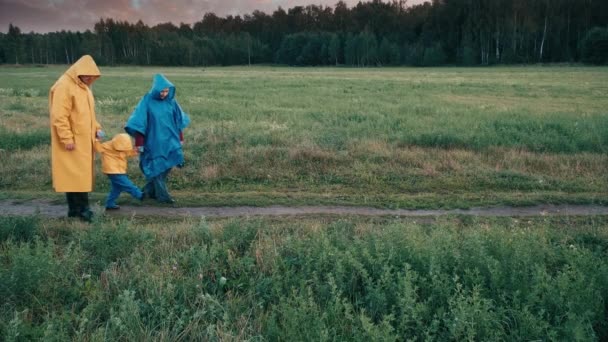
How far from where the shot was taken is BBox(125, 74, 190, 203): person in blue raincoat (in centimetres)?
855

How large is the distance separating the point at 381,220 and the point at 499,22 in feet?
275

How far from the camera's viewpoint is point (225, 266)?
559 cm

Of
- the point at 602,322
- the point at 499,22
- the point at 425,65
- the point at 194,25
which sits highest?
the point at 194,25

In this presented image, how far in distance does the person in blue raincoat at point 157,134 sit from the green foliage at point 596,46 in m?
71.8

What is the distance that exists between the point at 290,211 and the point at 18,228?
398 cm

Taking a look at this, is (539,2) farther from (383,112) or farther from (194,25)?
(194,25)

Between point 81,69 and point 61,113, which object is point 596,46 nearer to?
point 81,69

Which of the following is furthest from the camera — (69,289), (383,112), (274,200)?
(383,112)

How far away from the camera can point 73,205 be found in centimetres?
777

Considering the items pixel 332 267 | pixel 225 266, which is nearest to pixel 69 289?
pixel 225 266

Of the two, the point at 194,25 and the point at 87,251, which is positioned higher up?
the point at 194,25

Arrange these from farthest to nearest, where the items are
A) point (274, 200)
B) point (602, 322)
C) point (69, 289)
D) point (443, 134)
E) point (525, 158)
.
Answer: point (443, 134), point (525, 158), point (274, 200), point (69, 289), point (602, 322)

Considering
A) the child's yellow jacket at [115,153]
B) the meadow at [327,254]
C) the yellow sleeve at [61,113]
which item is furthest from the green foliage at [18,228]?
the child's yellow jacket at [115,153]

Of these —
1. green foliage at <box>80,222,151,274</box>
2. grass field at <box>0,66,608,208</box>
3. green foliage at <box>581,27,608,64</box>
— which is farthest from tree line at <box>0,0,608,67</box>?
green foliage at <box>80,222,151,274</box>
